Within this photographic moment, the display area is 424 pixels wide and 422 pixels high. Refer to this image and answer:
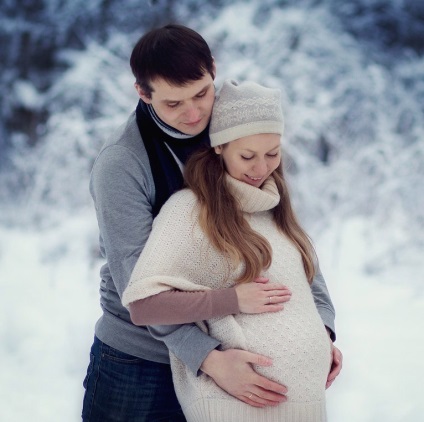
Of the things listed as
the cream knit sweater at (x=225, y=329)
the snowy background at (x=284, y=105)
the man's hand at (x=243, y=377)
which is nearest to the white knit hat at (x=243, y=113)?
the cream knit sweater at (x=225, y=329)

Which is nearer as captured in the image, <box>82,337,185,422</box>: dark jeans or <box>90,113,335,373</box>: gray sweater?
<box>90,113,335,373</box>: gray sweater

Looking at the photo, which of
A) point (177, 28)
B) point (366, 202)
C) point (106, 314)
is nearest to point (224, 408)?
point (106, 314)

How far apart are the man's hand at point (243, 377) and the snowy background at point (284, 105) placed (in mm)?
1913

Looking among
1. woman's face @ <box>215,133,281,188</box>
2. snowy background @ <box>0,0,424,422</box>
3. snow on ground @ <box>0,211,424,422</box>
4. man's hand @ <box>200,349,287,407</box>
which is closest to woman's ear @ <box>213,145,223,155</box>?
woman's face @ <box>215,133,281,188</box>

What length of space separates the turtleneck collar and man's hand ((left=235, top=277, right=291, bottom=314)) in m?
0.16

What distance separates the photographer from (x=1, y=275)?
9.89ft

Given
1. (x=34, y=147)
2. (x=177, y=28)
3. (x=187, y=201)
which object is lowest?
(x=187, y=201)

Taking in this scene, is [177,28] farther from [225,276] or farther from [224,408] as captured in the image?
[224,408]

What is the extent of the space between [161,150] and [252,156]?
19 centimetres

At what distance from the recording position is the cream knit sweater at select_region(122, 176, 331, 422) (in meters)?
1.26

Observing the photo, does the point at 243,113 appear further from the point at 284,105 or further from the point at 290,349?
the point at 284,105

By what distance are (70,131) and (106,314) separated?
192 cm

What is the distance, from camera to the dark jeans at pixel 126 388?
145cm

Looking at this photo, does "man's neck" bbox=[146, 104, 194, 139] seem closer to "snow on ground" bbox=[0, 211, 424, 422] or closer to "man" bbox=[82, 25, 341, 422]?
"man" bbox=[82, 25, 341, 422]
